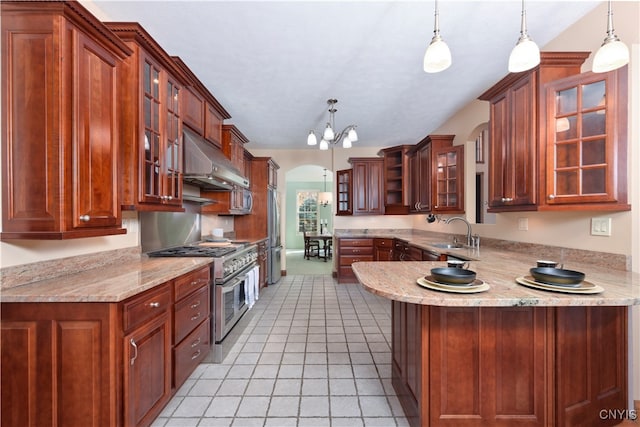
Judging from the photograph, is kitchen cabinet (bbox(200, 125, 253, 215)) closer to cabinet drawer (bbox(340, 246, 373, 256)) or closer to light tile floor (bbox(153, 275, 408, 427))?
light tile floor (bbox(153, 275, 408, 427))

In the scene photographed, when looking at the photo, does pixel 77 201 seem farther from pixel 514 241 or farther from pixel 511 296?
pixel 514 241

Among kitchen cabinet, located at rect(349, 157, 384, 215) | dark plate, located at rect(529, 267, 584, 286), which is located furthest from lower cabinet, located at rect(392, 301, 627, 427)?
kitchen cabinet, located at rect(349, 157, 384, 215)

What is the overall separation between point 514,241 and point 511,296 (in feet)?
6.20

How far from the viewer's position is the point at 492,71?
2.83 meters

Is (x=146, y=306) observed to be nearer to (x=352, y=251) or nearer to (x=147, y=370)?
(x=147, y=370)

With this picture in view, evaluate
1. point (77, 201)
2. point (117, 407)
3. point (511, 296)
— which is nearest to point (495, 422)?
point (511, 296)

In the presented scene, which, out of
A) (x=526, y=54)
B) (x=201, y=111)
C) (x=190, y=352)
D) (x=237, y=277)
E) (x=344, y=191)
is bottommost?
(x=190, y=352)

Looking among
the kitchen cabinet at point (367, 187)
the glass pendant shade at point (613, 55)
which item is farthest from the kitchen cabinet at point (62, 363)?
the kitchen cabinet at point (367, 187)

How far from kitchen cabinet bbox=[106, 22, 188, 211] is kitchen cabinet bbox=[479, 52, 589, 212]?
2647 millimetres

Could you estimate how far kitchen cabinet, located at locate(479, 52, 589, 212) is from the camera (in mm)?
1991

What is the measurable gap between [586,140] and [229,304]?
3072 mm

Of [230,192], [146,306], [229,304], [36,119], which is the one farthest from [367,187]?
[36,119]

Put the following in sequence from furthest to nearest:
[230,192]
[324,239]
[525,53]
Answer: [324,239]
[230,192]
[525,53]

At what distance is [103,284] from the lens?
1499mm
